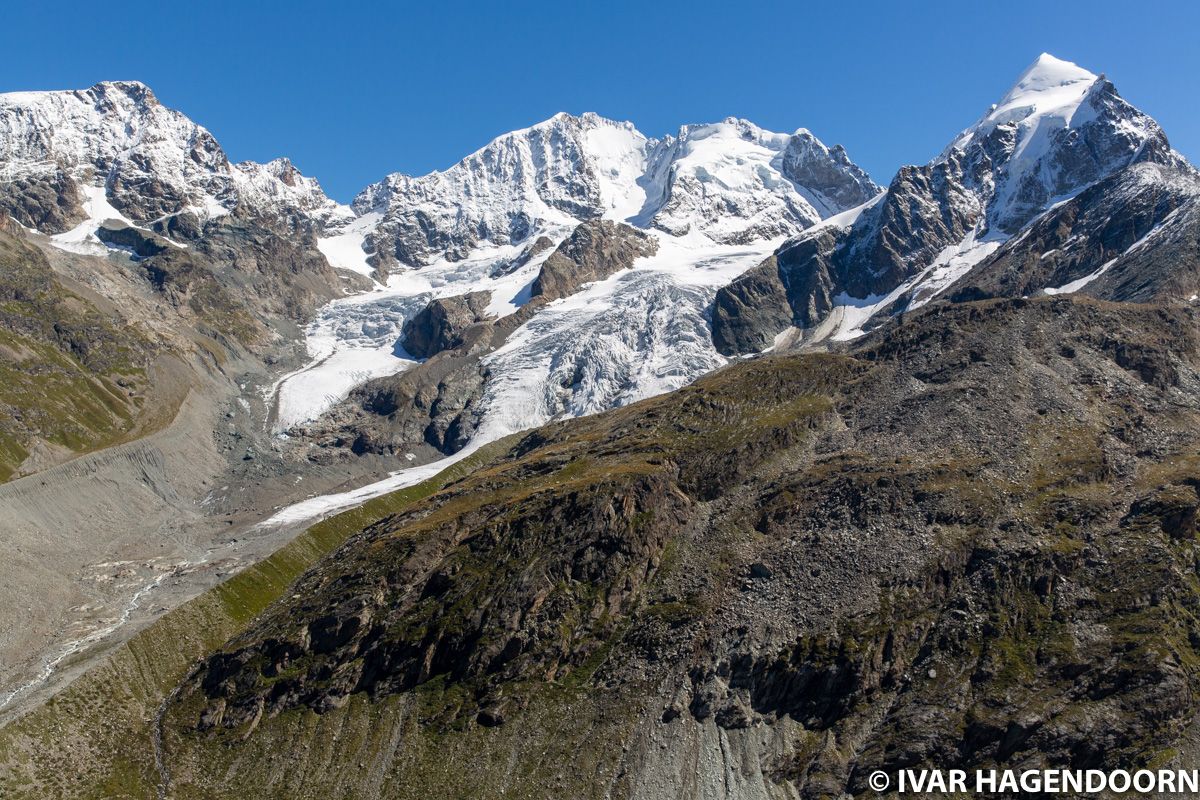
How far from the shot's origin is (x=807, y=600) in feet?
319

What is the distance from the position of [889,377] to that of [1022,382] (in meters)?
19.4

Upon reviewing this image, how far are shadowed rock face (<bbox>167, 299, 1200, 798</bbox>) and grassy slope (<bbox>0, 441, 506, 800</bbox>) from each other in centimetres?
467

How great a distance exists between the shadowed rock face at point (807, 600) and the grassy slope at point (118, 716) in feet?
15.3

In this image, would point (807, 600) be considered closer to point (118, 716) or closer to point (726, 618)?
point (726, 618)

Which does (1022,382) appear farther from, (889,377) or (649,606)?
(649,606)

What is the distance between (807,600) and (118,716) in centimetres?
7589

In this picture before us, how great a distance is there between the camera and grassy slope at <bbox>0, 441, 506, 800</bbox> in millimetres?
90875

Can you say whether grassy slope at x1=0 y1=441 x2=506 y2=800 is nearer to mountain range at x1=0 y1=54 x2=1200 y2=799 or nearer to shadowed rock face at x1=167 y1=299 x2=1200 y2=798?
mountain range at x1=0 y1=54 x2=1200 y2=799

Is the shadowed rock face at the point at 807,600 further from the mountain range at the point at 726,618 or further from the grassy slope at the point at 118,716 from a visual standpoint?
the grassy slope at the point at 118,716

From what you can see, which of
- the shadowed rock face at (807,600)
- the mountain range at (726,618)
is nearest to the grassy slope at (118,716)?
the mountain range at (726,618)

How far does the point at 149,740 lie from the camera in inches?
3930

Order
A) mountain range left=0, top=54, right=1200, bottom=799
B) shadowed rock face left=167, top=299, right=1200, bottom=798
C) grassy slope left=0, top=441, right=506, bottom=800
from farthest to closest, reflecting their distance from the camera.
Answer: grassy slope left=0, top=441, right=506, bottom=800
mountain range left=0, top=54, right=1200, bottom=799
shadowed rock face left=167, top=299, right=1200, bottom=798

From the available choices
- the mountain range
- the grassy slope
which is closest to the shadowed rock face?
the mountain range

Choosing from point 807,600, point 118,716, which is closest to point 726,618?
point 807,600
